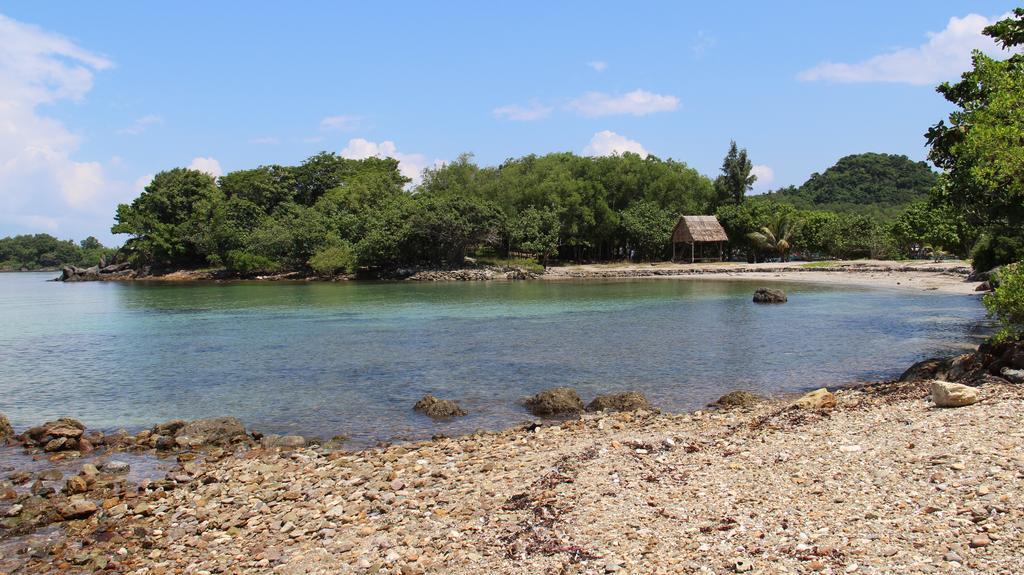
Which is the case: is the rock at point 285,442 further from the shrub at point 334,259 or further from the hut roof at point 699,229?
the hut roof at point 699,229

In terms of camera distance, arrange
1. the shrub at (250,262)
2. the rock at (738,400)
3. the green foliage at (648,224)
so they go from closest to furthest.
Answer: the rock at (738,400) < the green foliage at (648,224) < the shrub at (250,262)

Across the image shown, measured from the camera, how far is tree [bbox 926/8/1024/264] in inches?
515

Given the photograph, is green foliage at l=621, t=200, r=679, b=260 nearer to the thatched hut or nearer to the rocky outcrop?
the thatched hut

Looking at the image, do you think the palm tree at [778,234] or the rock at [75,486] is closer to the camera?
the rock at [75,486]

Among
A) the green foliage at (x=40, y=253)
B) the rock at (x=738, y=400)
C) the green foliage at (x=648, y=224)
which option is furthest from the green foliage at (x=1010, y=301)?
the green foliage at (x=40, y=253)

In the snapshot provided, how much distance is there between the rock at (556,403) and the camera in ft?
45.7

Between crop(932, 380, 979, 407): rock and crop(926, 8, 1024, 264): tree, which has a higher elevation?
crop(926, 8, 1024, 264): tree

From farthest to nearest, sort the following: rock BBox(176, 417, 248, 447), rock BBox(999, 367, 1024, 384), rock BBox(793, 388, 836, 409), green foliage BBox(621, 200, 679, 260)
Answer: green foliage BBox(621, 200, 679, 260) < rock BBox(176, 417, 248, 447) < rock BBox(793, 388, 836, 409) < rock BBox(999, 367, 1024, 384)

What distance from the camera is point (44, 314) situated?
130 feet

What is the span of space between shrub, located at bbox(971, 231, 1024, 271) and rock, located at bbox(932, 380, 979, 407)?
26468 millimetres

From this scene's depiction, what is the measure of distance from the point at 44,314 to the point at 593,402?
3897 cm

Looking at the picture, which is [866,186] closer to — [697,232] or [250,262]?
[697,232]

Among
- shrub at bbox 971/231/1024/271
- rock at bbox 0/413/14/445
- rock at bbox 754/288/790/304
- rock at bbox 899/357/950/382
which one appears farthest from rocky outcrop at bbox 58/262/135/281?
rock at bbox 899/357/950/382

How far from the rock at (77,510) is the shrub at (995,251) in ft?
118
